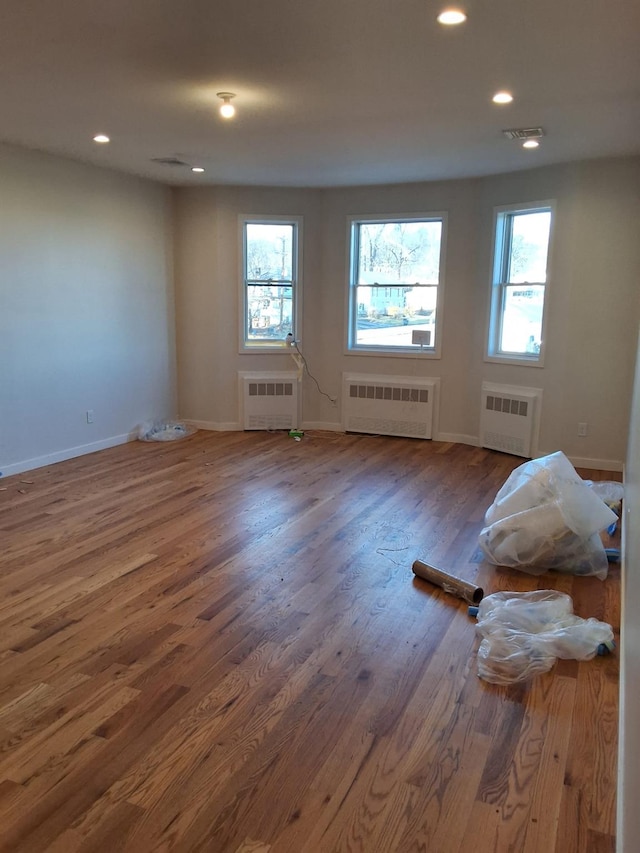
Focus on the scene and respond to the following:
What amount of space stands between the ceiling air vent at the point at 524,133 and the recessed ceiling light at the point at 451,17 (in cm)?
185

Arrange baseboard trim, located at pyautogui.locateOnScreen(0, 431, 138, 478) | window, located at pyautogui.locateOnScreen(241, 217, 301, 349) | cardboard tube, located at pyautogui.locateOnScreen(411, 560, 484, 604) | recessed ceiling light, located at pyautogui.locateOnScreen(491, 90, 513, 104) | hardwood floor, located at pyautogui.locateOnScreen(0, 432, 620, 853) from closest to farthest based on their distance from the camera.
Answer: hardwood floor, located at pyautogui.locateOnScreen(0, 432, 620, 853) → cardboard tube, located at pyautogui.locateOnScreen(411, 560, 484, 604) → recessed ceiling light, located at pyautogui.locateOnScreen(491, 90, 513, 104) → baseboard trim, located at pyautogui.locateOnScreen(0, 431, 138, 478) → window, located at pyautogui.locateOnScreen(241, 217, 301, 349)

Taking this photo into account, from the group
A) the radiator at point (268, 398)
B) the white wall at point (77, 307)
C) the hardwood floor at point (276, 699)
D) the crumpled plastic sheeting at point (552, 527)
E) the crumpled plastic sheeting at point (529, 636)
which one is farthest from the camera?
the radiator at point (268, 398)

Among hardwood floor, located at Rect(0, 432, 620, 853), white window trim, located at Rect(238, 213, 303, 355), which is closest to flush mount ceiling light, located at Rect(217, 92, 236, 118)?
hardwood floor, located at Rect(0, 432, 620, 853)

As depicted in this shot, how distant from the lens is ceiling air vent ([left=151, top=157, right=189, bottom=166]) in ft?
18.0

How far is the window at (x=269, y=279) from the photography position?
700 centimetres

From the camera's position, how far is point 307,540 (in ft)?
13.0

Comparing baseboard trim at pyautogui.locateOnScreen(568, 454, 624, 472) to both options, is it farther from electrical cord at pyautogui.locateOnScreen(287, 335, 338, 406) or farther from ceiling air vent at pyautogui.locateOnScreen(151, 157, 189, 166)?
ceiling air vent at pyautogui.locateOnScreen(151, 157, 189, 166)

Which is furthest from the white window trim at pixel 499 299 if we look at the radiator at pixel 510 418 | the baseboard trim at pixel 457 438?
the baseboard trim at pixel 457 438

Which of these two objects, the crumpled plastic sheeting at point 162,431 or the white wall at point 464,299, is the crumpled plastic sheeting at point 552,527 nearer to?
the white wall at point 464,299

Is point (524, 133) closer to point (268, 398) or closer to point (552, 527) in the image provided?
point (552, 527)

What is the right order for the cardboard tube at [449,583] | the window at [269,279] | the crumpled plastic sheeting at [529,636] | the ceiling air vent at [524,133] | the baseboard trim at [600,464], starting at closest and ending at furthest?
the crumpled plastic sheeting at [529,636] < the cardboard tube at [449,583] < the ceiling air vent at [524,133] < the baseboard trim at [600,464] < the window at [269,279]

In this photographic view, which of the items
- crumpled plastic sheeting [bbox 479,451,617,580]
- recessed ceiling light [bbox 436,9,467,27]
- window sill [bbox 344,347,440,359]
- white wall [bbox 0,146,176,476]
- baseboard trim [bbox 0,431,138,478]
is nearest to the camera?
recessed ceiling light [bbox 436,9,467,27]

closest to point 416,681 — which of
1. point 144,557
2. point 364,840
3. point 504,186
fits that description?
point 364,840

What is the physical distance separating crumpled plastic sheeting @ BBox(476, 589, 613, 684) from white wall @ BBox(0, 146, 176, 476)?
4136mm
